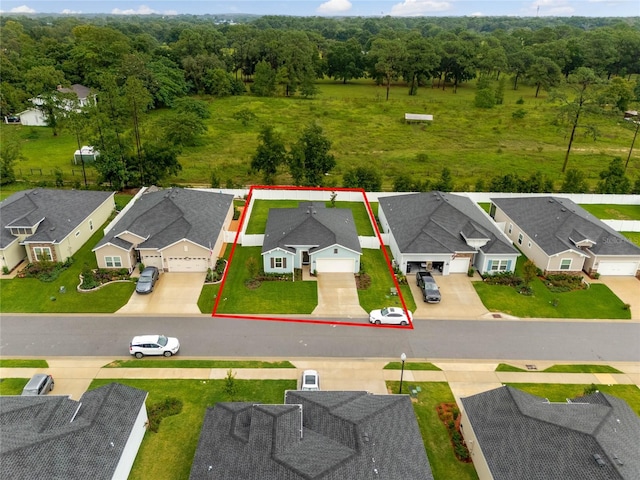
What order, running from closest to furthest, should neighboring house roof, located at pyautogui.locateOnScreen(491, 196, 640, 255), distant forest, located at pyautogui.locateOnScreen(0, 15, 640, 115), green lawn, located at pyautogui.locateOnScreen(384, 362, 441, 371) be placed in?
green lawn, located at pyautogui.locateOnScreen(384, 362, 441, 371) < neighboring house roof, located at pyautogui.locateOnScreen(491, 196, 640, 255) < distant forest, located at pyautogui.locateOnScreen(0, 15, 640, 115)

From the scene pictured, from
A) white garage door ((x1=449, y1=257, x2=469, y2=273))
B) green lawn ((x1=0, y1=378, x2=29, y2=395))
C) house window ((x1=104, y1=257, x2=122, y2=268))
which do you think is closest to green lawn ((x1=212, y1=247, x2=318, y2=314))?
house window ((x1=104, y1=257, x2=122, y2=268))

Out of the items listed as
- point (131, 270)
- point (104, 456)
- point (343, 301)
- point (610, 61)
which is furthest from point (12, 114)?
point (610, 61)

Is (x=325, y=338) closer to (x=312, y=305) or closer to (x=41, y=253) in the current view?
(x=312, y=305)

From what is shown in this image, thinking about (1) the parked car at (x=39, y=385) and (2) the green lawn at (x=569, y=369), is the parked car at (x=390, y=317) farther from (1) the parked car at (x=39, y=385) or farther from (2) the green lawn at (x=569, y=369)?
(1) the parked car at (x=39, y=385)

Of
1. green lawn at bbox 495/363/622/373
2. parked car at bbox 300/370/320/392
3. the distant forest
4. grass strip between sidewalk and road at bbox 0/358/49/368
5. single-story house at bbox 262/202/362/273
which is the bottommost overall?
green lawn at bbox 495/363/622/373

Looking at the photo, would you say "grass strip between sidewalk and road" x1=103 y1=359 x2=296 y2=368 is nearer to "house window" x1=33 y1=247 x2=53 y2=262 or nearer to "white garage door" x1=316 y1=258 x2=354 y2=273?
"white garage door" x1=316 y1=258 x2=354 y2=273

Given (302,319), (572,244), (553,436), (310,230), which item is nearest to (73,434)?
(302,319)

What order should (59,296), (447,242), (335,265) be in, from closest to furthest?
(59,296)
(335,265)
(447,242)
